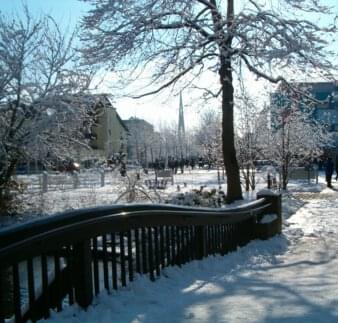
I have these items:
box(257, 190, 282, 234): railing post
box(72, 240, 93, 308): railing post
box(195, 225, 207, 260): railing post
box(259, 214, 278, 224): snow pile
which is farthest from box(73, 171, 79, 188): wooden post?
box(72, 240, 93, 308): railing post

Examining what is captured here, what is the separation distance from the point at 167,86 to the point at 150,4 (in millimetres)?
2688

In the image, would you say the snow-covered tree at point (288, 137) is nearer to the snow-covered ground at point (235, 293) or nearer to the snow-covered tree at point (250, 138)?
the snow-covered tree at point (250, 138)

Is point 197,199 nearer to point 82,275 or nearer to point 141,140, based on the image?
point 82,275

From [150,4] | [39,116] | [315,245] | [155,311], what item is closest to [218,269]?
[155,311]


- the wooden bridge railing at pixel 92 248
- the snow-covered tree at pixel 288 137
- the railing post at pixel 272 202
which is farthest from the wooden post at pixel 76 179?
the wooden bridge railing at pixel 92 248

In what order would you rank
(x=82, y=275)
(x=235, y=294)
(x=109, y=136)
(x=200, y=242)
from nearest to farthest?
(x=82, y=275), (x=235, y=294), (x=200, y=242), (x=109, y=136)

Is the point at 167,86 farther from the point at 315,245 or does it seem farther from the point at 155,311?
the point at 155,311

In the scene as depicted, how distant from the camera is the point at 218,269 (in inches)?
290

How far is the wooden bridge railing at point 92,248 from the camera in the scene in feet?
13.1

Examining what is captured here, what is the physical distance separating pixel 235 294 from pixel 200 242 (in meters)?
2.03

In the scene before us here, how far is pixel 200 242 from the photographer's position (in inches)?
295

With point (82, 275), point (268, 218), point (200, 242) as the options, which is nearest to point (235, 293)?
point (82, 275)

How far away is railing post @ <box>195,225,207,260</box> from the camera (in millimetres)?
7418

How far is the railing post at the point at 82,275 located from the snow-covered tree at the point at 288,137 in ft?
67.2
